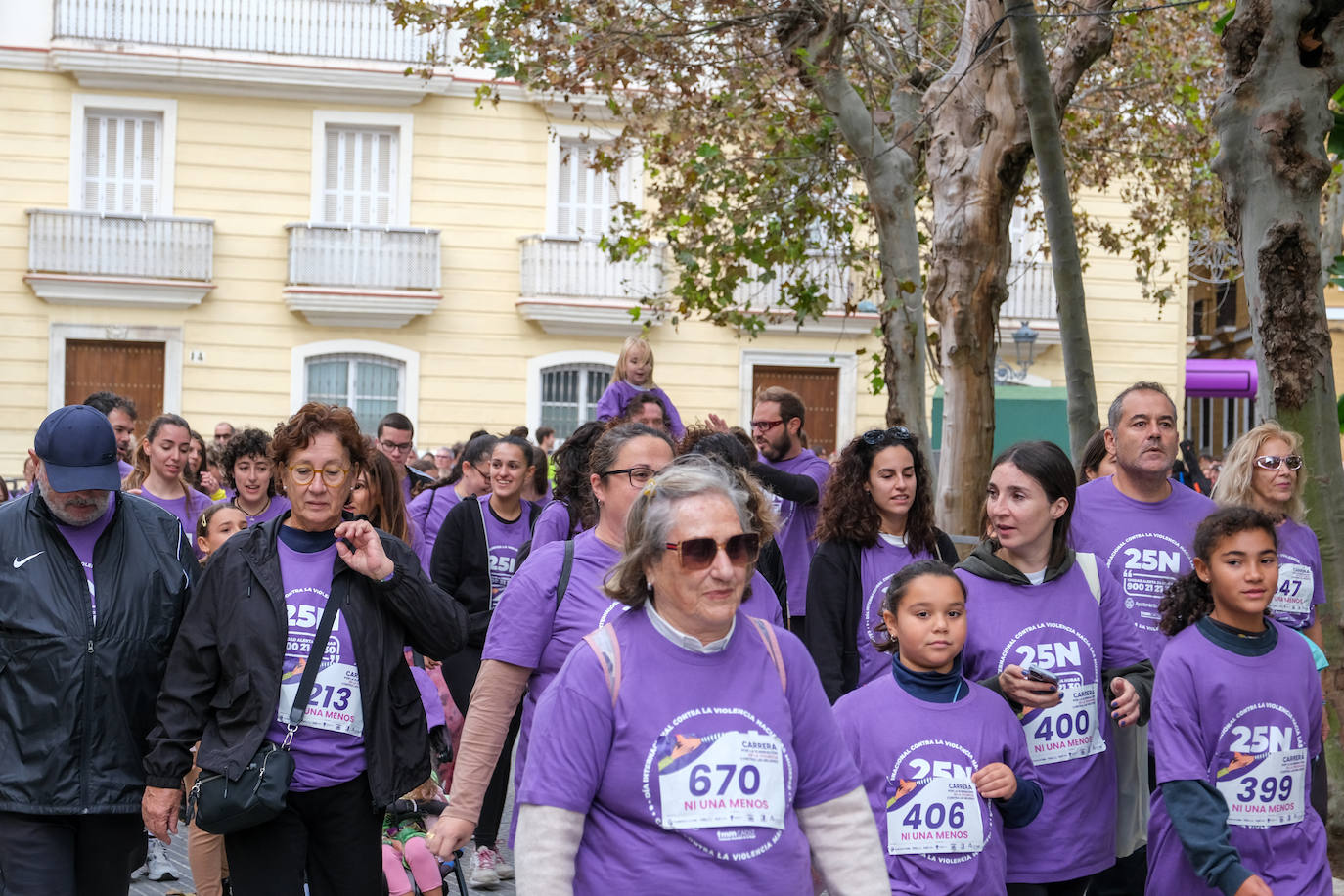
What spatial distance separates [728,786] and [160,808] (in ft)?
6.86

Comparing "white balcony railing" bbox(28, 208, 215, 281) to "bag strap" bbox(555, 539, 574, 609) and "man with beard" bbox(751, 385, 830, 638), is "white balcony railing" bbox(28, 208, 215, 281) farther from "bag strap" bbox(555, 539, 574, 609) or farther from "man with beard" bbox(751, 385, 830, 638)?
"bag strap" bbox(555, 539, 574, 609)

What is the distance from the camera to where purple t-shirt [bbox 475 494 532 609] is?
25.8 feet

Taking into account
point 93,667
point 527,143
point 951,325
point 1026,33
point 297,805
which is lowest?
point 297,805

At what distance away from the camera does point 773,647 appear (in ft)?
10.8

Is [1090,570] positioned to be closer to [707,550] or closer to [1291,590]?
[1291,590]

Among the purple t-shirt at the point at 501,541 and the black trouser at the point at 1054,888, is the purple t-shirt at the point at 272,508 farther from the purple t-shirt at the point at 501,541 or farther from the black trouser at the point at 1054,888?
the black trouser at the point at 1054,888

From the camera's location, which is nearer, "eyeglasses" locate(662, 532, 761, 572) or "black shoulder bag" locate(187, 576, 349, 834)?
"eyeglasses" locate(662, 532, 761, 572)

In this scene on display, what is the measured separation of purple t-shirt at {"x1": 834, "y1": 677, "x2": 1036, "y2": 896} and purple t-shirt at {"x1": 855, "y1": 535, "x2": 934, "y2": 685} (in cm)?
100

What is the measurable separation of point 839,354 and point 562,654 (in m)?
22.2

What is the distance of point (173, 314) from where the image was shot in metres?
24.3

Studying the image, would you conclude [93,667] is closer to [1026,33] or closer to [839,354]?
[1026,33]

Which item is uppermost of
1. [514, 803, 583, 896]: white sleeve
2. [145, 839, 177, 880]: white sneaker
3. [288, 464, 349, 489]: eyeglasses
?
[288, 464, 349, 489]: eyeglasses

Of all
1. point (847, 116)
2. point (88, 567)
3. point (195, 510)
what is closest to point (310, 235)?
point (847, 116)

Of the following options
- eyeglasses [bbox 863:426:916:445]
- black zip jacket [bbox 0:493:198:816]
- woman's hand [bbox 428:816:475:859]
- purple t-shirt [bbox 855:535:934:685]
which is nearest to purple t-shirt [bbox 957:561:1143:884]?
purple t-shirt [bbox 855:535:934:685]
